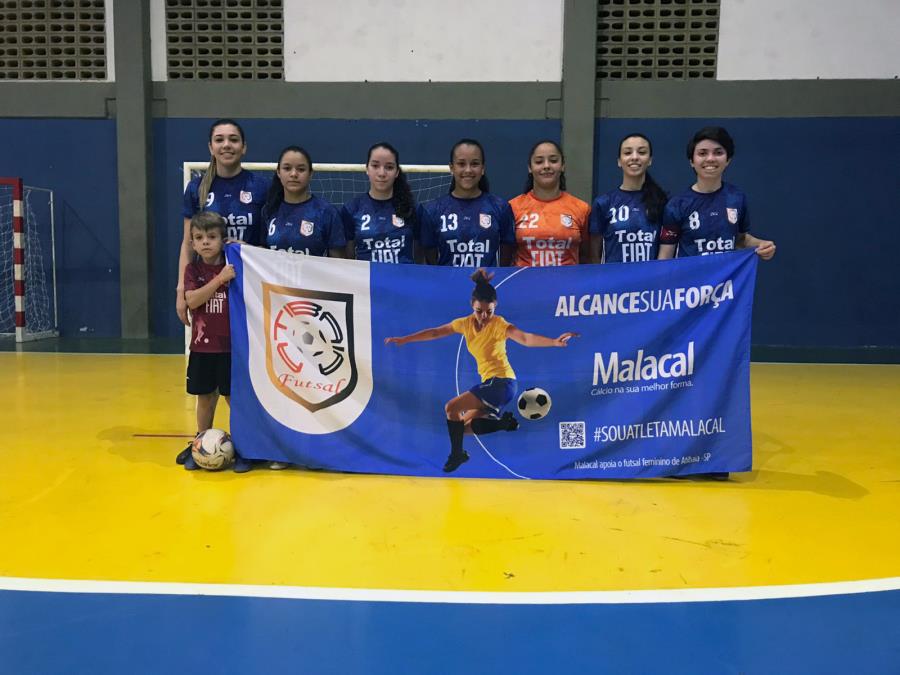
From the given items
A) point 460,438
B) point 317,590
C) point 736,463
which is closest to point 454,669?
point 317,590

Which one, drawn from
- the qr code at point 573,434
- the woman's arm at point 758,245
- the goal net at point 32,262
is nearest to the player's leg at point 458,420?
the qr code at point 573,434

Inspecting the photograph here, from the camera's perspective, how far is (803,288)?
10.4 meters

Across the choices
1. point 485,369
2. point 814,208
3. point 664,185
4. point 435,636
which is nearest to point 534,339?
point 485,369

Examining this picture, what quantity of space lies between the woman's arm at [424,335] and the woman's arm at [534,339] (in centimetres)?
34

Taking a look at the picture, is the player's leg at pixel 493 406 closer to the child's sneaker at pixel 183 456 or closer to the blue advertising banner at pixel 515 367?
the blue advertising banner at pixel 515 367

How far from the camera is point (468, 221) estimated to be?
14.5 feet

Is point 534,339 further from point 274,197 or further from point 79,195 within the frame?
point 79,195

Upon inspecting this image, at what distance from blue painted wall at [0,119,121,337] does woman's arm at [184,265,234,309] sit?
25.2 ft

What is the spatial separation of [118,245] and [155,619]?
9.73 m

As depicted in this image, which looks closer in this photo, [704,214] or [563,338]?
→ [563,338]

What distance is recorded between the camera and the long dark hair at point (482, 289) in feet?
13.1

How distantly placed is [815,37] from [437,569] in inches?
404

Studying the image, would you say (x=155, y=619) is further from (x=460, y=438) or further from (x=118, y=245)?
(x=118, y=245)

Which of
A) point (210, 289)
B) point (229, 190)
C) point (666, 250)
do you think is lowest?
point (210, 289)
